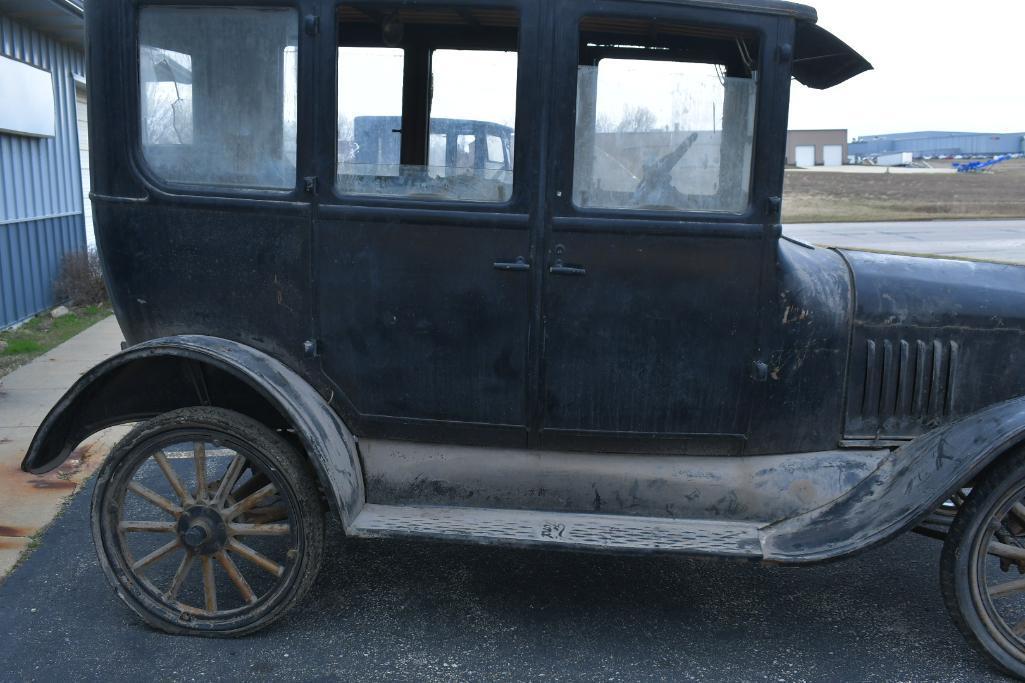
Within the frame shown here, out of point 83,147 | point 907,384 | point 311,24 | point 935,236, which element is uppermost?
point 311,24

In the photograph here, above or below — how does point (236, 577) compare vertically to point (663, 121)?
below

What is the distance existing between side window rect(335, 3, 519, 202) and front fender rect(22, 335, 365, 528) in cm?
73

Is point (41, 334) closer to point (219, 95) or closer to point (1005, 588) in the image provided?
point (219, 95)

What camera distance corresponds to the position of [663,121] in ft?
10.4

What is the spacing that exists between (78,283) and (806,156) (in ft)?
197

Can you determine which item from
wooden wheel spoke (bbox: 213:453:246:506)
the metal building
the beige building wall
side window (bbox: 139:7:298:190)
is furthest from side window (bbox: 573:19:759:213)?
the metal building

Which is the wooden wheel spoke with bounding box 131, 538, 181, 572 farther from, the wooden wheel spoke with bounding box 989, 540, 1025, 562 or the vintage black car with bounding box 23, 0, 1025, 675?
the wooden wheel spoke with bounding box 989, 540, 1025, 562

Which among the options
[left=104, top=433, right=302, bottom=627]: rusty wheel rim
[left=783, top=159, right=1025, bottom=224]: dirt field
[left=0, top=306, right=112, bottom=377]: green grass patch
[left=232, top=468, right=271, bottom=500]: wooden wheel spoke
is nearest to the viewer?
[left=104, top=433, right=302, bottom=627]: rusty wheel rim

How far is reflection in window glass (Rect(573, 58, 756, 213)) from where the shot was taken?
10.3ft

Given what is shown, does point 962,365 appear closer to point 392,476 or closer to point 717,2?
point 717,2

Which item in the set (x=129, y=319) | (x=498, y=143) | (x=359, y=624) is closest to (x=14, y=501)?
(x=129, y=319)

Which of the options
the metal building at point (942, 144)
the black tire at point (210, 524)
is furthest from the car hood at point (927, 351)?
the metal building at point (942, 144)

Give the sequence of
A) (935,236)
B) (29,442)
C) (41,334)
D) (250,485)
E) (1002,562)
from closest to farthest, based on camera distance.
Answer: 1. (1002,562)
2. (250,485)
3. (29,442)
4. (41,334)
5. (935,236)

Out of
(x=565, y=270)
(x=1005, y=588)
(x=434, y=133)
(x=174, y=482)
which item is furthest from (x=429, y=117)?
(x=1005, y=588)
